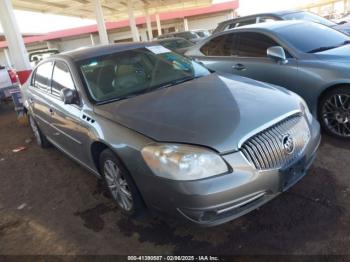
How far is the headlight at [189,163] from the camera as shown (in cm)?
221

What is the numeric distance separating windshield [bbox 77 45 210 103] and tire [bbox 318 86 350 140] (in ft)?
5.12

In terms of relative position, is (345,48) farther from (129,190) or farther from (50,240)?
(50,240)

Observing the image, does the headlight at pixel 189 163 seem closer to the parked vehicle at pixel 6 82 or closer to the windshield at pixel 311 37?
the windshield at pixel 311 37

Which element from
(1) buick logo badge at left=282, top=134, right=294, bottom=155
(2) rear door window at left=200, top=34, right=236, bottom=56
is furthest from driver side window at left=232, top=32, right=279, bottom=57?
(1) buick logo badge at left=282, top=134, right=294, bottom=155

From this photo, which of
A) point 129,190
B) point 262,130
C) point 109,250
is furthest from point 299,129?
point 109,250

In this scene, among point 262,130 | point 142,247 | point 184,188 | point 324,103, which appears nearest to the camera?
point 184,188

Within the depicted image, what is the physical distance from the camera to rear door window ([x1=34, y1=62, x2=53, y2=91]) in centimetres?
413

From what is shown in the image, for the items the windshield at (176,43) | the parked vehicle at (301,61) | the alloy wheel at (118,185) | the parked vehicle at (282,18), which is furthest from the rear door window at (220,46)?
the windshield at (176,43)

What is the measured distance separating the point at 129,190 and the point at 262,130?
4.08 ft

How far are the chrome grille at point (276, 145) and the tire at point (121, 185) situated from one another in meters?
1.03

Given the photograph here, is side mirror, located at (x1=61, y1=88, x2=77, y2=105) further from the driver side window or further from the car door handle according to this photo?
the driver side window

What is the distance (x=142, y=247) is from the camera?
2.61m

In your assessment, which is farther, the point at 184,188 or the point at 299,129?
the point at 299,129

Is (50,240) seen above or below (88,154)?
below
